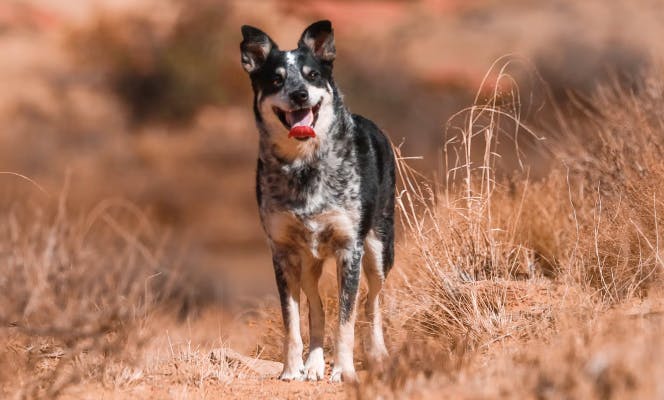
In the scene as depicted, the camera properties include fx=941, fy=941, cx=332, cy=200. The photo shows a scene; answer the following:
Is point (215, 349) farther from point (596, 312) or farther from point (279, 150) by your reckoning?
point (596, 312)

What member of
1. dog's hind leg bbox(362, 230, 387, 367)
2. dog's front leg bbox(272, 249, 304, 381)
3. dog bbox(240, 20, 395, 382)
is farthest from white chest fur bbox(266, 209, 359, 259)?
dog's hind leg bbox(362, 230, 387, 367)

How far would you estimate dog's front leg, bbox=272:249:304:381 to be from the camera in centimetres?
616

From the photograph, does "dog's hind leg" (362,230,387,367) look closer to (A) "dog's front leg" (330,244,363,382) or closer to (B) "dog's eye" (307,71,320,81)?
(A) "dog's front leg" (330,244,363,382)

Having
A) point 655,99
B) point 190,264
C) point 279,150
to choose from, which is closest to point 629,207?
point 655,99

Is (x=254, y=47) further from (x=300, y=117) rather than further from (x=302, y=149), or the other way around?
(x=302, y=149)

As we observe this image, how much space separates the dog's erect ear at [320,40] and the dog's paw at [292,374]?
6.92 feet

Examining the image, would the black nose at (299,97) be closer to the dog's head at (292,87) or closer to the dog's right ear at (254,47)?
the dog's head at (292,87)

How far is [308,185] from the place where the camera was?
19.8 feet

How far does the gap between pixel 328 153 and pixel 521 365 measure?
2.22 meters

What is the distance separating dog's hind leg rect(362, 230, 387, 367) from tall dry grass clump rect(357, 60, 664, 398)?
0.61 feet

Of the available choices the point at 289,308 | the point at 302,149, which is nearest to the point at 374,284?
the point at 289,308

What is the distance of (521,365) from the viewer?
173 inches

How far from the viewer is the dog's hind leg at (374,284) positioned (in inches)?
261

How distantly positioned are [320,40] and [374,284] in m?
1.76
